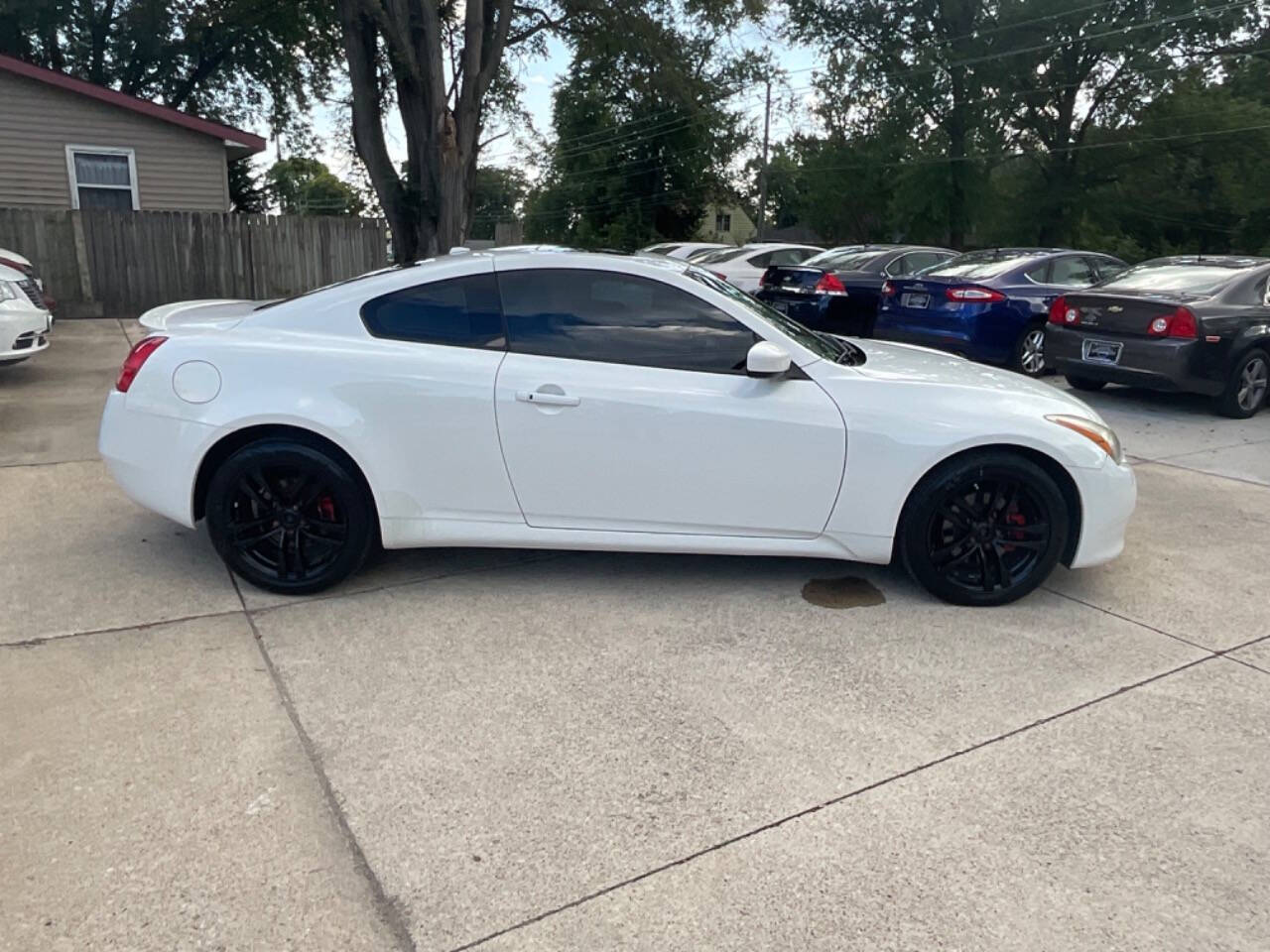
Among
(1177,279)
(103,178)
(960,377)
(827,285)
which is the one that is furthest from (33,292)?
(1177,279)

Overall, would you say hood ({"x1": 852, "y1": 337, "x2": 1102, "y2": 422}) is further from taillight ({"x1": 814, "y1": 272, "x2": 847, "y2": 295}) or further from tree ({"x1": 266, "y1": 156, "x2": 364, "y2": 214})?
tree ({"x1": 266, "y1": 156, "x2": 364, "y2": 214})

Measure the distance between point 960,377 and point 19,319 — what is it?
8306mm

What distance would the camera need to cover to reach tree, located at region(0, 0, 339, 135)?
72.2ft

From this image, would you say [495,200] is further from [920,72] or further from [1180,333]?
[1180,333]

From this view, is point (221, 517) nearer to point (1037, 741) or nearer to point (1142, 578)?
point (1037, 741)

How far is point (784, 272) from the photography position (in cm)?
1212

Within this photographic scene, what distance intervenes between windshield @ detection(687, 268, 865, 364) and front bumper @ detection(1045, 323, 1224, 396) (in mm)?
4890

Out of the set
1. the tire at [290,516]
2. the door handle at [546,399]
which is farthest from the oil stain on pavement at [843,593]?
the tire at [290,516]

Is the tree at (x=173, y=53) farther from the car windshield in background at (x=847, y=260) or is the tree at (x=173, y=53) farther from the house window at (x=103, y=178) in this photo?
the car windshield in background at (x=847, y=260)

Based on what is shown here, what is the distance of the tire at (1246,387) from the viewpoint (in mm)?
8422

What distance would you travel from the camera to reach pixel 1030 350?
1028cm

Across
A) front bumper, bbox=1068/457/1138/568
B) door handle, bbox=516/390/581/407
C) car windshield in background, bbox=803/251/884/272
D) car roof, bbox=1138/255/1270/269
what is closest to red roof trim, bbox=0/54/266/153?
car windshield in background, bbox=803/251/884/272

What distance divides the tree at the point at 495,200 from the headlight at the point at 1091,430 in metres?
71.6

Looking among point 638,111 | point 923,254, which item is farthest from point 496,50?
point 638,111
